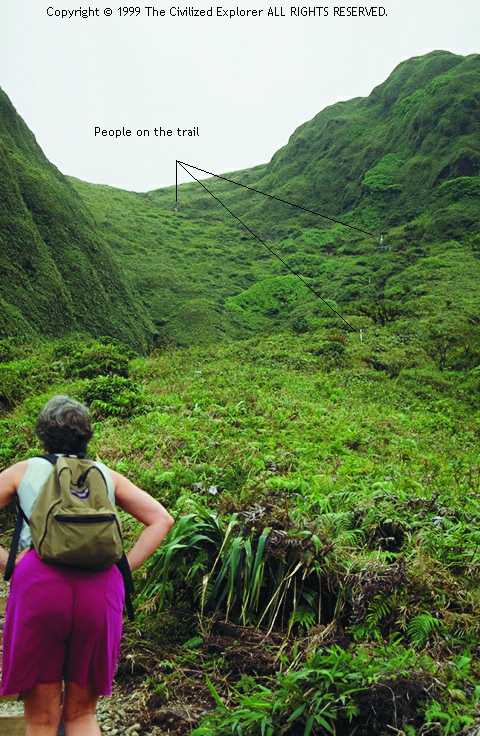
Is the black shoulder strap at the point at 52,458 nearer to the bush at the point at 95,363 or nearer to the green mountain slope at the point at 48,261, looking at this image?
the bush at the point at 95,363

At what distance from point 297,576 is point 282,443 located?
6.25m

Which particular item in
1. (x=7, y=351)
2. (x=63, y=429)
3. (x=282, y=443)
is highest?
(x=63, y=429)

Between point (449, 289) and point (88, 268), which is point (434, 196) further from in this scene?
point (88, 268)

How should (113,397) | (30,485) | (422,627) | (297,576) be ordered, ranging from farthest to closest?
(113,397), (297,576), (422,627), (30,485)

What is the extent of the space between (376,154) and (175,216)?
60.5 ft

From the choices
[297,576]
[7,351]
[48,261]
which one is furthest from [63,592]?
[48,261]

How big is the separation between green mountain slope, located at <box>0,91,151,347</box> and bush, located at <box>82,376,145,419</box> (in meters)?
8.38

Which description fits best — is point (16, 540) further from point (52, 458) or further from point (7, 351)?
point (7, 351)

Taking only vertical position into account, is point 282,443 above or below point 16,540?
below

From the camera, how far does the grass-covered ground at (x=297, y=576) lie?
4.00 meters

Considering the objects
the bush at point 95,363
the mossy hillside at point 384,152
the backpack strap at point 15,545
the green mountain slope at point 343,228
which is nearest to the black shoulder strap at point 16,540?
the backpack strap at point 15,545

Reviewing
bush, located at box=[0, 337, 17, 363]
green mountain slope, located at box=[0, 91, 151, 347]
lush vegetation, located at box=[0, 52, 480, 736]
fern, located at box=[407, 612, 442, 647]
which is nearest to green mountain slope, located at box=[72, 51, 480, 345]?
lush vegetation, located at box=[0, 52, 480, 736]

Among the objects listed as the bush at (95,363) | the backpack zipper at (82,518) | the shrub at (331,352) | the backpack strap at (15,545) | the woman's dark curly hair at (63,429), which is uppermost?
the woman's dark curly hair at (63,429)

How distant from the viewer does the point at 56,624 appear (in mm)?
3049
